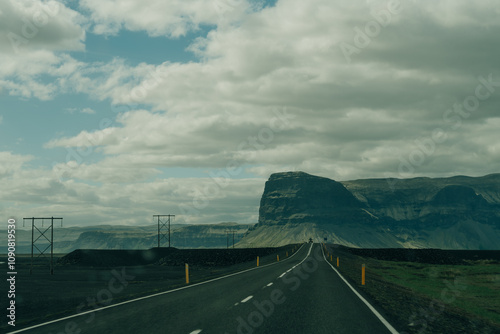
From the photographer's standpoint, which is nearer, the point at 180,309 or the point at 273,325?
the point at 273,325

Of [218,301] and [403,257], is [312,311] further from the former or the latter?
[403,257]

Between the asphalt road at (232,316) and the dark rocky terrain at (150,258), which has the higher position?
the asphalt road at (232,316)

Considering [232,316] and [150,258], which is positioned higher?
[232,316]

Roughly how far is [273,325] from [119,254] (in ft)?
267

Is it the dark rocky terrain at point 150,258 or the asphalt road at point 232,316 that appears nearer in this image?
the asphalt road at point 232,316

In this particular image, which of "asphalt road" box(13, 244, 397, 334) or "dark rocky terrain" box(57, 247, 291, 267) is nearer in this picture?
"asphalt road" box(13, 244, 397, 334)

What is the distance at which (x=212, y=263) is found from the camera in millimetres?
89625

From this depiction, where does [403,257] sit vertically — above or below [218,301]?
below

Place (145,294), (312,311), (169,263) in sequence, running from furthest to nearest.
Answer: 1. (169,263)
2. (145,294)
3. (312,311)

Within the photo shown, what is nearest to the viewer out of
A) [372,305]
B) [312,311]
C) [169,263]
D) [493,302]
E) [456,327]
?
[456,327]

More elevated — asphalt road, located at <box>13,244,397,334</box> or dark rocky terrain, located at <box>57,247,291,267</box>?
asphalt road, located at <box>13,244,397,334</box>

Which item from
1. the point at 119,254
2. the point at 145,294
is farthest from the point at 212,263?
the point at 145,294

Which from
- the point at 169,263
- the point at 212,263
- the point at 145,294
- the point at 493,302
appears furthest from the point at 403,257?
the point at 145,294

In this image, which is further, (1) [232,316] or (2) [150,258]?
(2) [150,258]
